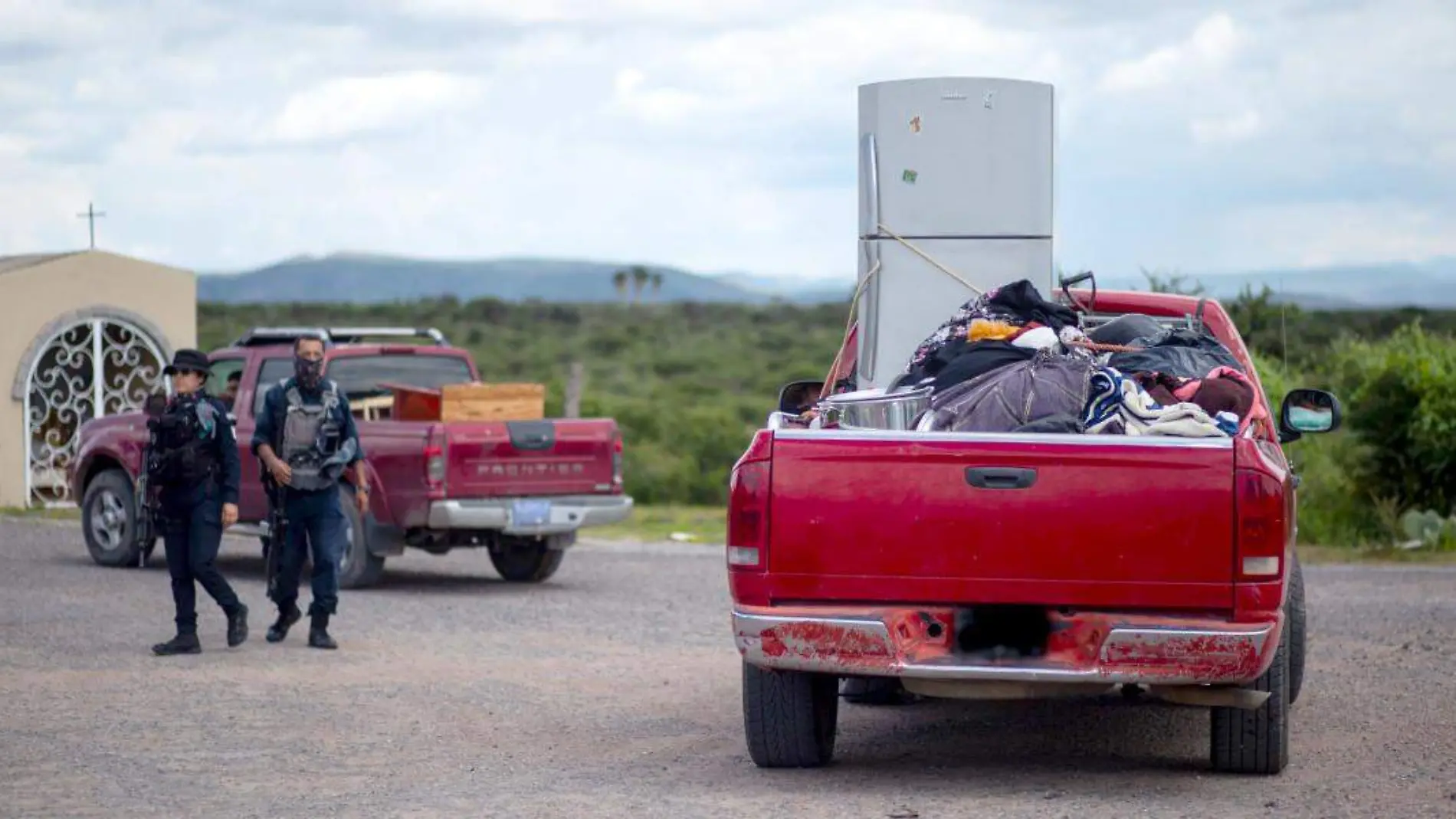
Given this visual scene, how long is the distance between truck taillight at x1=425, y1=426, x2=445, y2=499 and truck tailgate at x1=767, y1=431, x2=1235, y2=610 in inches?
309

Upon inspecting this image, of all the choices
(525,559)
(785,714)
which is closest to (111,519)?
(525,559)

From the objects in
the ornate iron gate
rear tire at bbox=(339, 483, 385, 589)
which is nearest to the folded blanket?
rear tire at bbox=(339, 483, 385, 589)

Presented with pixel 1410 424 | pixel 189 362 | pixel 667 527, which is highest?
pixel 189 362

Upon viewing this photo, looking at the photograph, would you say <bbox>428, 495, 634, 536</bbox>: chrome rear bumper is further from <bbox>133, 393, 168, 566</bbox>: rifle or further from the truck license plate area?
<bbox>133, 393, 168, 566</bbox>: rifle

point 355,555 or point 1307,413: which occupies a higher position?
point 1307,413

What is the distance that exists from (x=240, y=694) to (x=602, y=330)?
80119 millimetres

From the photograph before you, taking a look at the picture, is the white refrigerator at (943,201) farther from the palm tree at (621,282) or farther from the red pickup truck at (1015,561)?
the palm tree at (621,282)

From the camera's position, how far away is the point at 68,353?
75.2ft

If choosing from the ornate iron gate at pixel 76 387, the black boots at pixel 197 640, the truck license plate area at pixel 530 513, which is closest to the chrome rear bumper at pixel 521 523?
the truck license plate area at pixel 530 513

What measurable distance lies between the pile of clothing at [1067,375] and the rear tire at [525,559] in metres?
7.99

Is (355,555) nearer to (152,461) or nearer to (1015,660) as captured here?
(152,461)

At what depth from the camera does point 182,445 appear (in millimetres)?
11414

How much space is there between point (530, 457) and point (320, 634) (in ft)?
11.4

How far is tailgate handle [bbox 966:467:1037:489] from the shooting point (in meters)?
7.21
